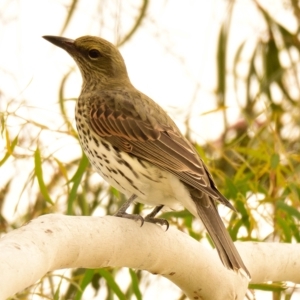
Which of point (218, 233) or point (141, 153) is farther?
point (141, 153)

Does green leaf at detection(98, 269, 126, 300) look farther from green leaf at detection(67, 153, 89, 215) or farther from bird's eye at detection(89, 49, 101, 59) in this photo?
bird's eye at detection(89, 49, 101, 59)

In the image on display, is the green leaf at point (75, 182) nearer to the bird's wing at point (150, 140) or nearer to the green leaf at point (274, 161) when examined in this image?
the bird's wing at point (150, 140)

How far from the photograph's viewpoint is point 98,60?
13.5 feet

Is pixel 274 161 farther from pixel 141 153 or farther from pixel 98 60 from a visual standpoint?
pixel 98 60

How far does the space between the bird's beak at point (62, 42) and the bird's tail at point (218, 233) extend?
3.26ft

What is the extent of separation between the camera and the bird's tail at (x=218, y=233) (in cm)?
288

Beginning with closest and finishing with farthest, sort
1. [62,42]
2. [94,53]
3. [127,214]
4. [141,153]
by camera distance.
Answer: [127,214]
[141,153]
[62,42]
[94,53]

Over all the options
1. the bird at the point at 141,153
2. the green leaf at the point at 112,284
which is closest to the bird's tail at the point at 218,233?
the bird at the point at 141,153

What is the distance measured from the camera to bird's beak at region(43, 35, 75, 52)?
3.86 meters

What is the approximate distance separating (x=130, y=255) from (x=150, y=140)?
877 mm

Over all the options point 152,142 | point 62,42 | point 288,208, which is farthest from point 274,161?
point 62,42

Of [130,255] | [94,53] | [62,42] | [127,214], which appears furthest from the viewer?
[94,53]

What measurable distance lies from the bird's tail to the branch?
0.06 meters

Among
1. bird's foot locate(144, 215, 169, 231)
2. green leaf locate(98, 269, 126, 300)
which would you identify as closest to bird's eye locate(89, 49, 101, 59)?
bird's foot locate(144, 215, 169, 231)
